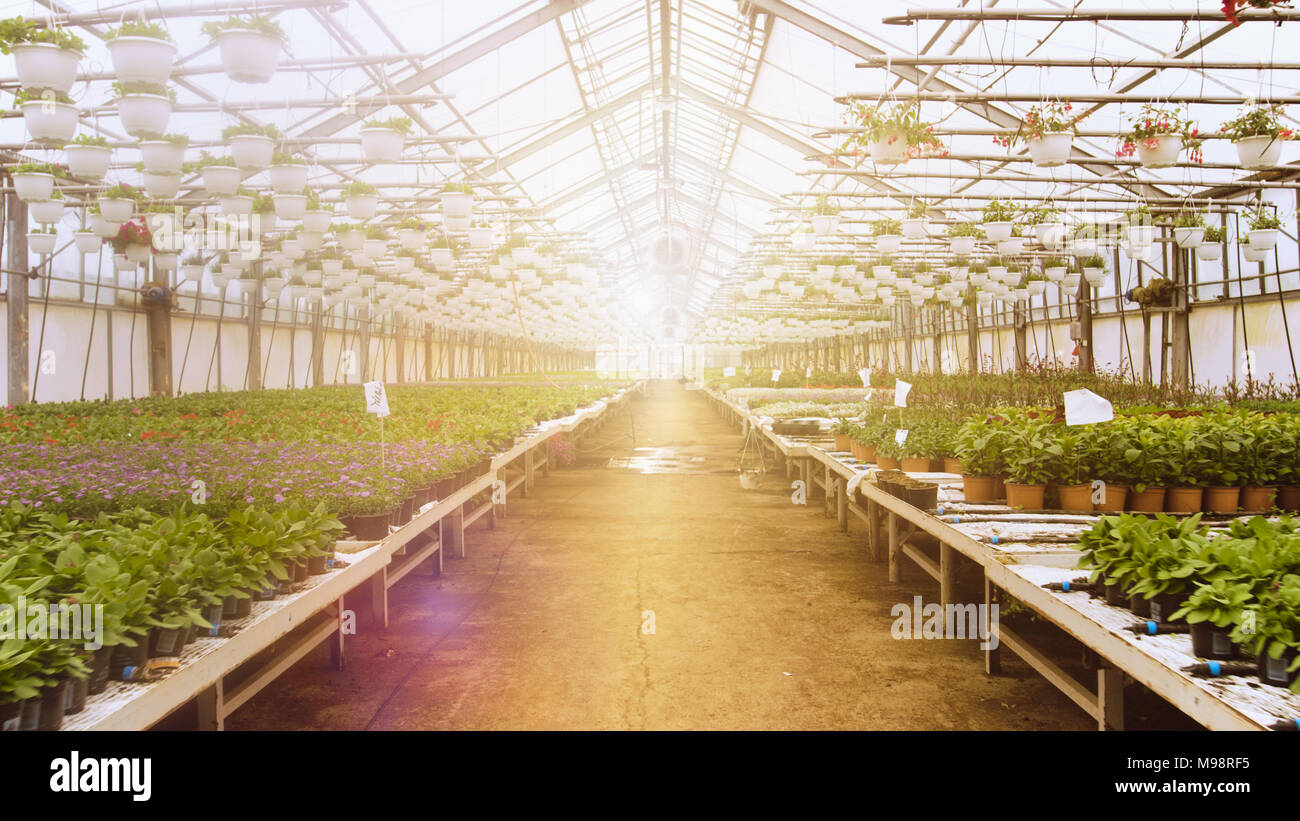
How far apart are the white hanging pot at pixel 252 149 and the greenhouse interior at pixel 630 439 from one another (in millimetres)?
53

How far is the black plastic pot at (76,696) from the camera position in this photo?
2098 millimetres

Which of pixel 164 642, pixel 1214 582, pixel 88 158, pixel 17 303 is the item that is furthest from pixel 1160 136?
pixel 17 303

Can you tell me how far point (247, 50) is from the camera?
16.0 feet

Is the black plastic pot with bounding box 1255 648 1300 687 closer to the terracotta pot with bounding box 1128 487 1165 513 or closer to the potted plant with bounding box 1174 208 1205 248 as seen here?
the terracotta pot with bounding box 1128 487 1165 513

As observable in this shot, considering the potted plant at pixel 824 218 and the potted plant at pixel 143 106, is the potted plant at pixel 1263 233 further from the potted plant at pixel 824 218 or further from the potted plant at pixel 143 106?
the potted plant at pixel 143 106

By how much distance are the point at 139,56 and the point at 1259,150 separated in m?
7.65

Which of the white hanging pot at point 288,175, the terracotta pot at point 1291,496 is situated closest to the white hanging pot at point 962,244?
the terracotta pot at point 1291,496

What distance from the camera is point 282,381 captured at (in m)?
19.3

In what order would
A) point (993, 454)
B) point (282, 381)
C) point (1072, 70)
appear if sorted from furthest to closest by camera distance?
point (282, 381), point (1072, 70), point (993, 454)
